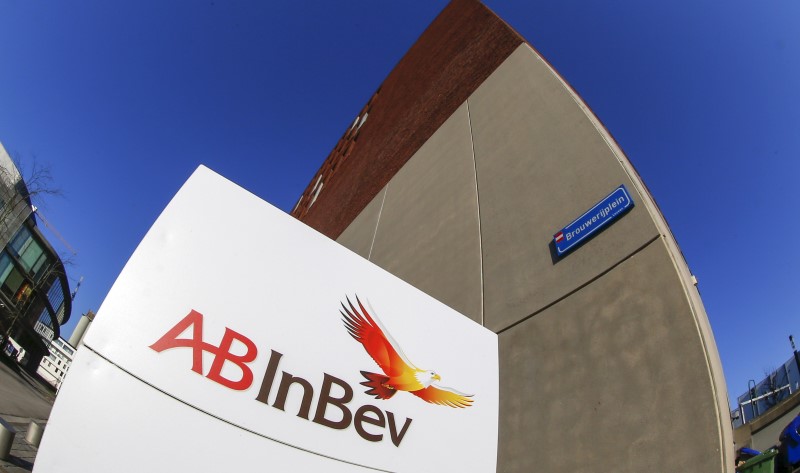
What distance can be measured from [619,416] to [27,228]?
3194 centimetres

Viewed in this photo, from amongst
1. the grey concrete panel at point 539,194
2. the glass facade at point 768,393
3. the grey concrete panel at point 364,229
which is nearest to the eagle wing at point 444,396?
the grey concrete panel at point 539,194

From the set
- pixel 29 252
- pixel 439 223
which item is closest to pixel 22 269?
pixel 29 252

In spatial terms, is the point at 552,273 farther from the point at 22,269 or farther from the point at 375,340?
the point at 22,269

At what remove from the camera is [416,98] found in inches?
544

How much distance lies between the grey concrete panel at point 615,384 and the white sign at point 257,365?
20.5 inches

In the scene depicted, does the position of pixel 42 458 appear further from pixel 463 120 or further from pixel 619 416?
pixel 463 120

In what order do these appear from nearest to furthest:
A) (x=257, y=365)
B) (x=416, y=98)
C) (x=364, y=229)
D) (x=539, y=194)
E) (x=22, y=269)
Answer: (x=257, y=365), (x=539, y=194), (x=364, y=229), (x=416, y=98), (x=22, y=269)

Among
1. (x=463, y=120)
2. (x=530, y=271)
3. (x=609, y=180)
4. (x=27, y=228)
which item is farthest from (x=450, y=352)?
(x=27, y=228)

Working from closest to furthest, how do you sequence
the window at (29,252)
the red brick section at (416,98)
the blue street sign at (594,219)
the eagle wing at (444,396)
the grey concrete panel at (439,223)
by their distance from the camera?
the eagle wing at (444,396)
the blue street sign at (594,219)
the grey concrete panel at (439,223)
the red brick section at (416,98)
the window at (29,252)

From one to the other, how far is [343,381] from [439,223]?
5148 millimetres

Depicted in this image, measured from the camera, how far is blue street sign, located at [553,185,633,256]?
16.7ft

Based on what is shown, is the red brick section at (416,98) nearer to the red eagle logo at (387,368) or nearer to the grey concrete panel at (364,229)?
the grey concrete panel at (364,229)

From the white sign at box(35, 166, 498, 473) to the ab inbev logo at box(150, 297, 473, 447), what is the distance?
0.5 inches

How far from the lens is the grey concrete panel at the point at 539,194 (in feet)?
17.0
